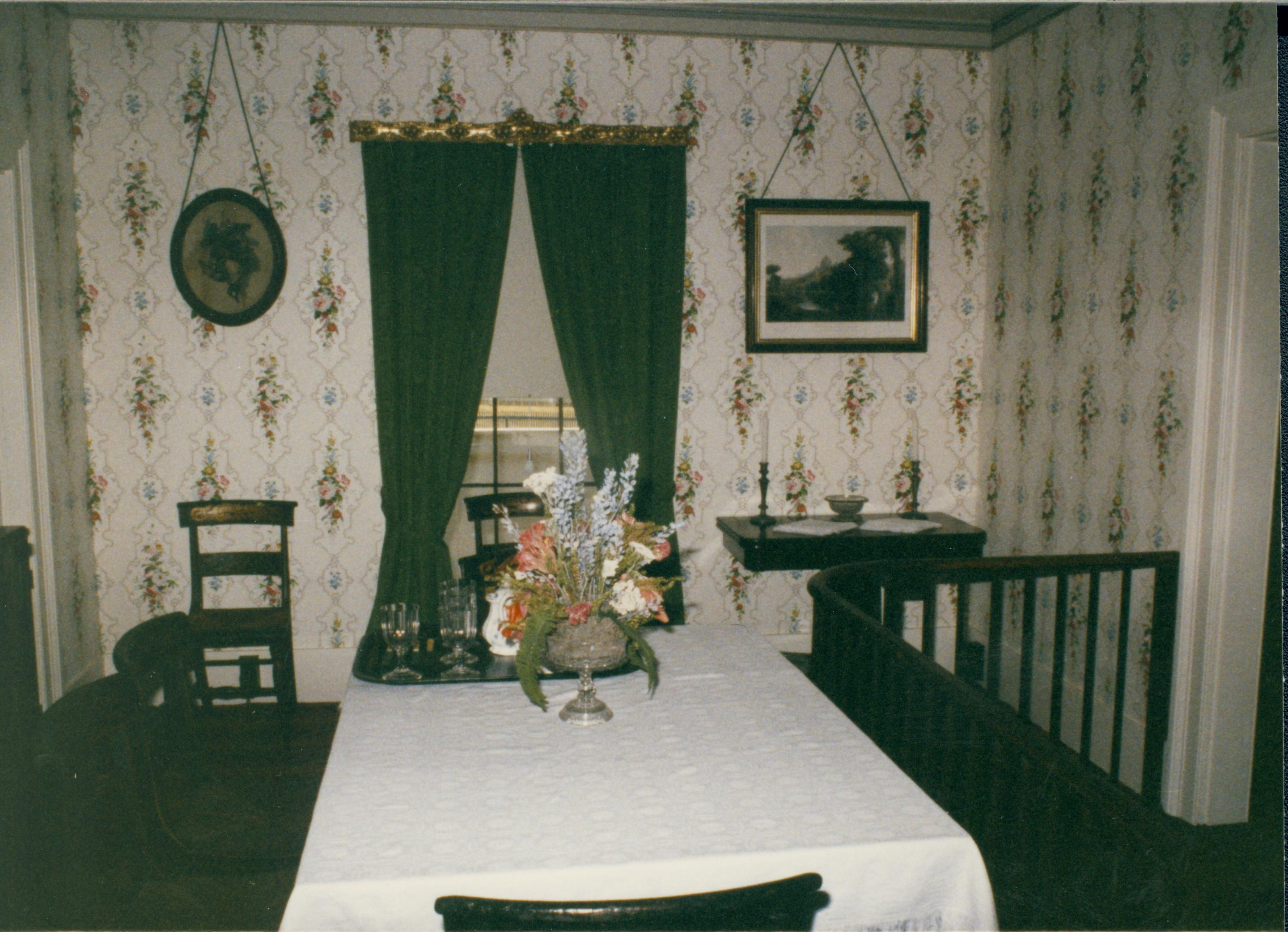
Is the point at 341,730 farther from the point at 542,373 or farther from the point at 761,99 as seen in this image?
the point at 761,99

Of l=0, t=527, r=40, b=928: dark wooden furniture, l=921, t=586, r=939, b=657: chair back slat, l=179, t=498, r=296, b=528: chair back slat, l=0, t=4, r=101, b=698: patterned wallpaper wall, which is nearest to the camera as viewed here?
l=0, t=527, r=40, b=928: dark wooden furniture

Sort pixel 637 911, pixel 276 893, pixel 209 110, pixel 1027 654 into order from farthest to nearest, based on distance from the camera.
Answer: pixel 209 110
pixel 1027 654
pixel 276 893
pixel 637 911

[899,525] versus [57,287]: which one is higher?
[57,287]

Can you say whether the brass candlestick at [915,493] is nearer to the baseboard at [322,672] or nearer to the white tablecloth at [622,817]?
the white tablecloth at [622,817]

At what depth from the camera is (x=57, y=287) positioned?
3438 mm

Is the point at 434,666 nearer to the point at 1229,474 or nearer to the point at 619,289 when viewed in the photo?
the point at 619,289

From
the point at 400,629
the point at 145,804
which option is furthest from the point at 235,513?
the point at 145,804

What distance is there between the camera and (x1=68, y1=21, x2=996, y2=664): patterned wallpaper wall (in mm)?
3627

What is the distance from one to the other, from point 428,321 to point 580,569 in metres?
2.37

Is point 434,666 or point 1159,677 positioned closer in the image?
point 434,666

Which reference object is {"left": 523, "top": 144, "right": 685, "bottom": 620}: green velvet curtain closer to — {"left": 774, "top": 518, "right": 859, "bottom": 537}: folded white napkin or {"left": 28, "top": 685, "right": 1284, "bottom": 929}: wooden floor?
{"left": 774, "top": 518, "right": 859, "bottom": 537}: folded white napkin

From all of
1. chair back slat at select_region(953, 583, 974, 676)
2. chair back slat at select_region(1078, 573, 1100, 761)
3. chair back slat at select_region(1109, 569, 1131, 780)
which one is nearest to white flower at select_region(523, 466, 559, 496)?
chair back slat at select_region(953, 583, 974, 676)

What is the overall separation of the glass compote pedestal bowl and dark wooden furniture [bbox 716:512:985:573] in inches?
74.3

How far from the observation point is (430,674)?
6.53ft
